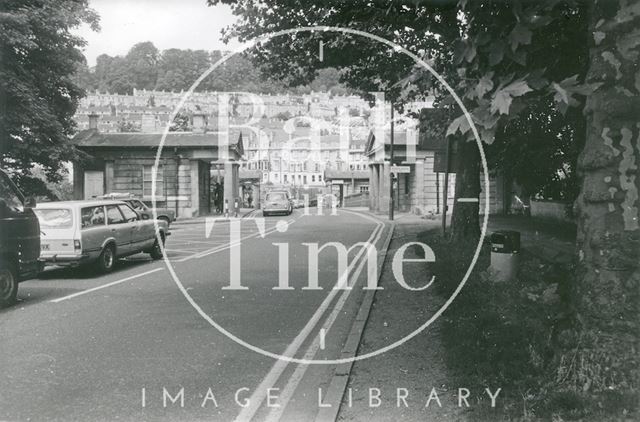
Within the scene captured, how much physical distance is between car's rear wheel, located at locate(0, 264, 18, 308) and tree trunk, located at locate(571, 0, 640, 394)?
26.0 feet

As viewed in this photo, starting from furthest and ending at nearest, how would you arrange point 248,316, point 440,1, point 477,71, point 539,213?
point 539,213 < point 248,316 < point 440,1 < point 477,71

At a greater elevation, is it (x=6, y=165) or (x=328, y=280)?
(x=6, y=165)

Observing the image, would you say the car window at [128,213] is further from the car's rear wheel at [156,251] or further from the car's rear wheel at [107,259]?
the car's rear wheel at [107,259]

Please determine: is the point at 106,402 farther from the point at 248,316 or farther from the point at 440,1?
the point at 440,1

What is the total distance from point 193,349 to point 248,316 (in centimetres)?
170

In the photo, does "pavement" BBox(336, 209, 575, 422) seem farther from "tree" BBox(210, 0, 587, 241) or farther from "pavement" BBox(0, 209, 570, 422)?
"tree" BBox(210, 0, 587, 241)

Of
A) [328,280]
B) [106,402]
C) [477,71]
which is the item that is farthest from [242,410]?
[328,280]

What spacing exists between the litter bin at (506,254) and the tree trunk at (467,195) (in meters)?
5.31

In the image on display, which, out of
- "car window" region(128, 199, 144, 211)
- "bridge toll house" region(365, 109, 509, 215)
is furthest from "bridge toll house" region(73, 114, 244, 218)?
"car window" region(128, 199, 144, 211)

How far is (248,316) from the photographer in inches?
311

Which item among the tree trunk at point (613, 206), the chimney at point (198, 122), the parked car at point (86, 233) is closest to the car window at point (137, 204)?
the parked car at point (86, 233)

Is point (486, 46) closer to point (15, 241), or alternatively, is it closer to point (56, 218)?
point (15, 241)

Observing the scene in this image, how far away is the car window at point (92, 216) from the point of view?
11.9 m

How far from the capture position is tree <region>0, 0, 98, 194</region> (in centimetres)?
2370
